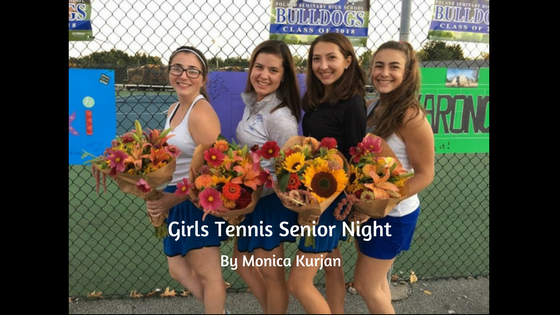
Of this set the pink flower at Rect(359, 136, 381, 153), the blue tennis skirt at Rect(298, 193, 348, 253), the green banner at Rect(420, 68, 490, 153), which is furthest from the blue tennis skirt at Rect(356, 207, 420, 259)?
the green banner at Rect(420, 68, 490, 153)

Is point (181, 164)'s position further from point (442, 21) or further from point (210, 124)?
point (442, 21)

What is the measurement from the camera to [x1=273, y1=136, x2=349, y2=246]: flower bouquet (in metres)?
1.90

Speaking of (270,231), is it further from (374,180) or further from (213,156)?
(374,180)

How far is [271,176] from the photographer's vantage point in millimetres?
2078

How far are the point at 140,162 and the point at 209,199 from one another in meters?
0.44

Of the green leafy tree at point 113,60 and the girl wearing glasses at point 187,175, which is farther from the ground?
the green leafy tree at point 113,60

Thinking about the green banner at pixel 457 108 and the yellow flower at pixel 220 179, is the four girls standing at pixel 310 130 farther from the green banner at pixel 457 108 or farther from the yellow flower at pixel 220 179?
the green banner at pixel 457 108

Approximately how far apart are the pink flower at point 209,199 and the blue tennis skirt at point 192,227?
0.43 m

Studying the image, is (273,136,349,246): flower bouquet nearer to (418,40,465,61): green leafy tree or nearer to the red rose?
the red rose

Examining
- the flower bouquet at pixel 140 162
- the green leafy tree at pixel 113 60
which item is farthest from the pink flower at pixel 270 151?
the green leafy tree at pixel 113 60

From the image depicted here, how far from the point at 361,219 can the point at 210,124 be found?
1.05 m

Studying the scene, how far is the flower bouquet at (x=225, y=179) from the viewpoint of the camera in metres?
1.99
